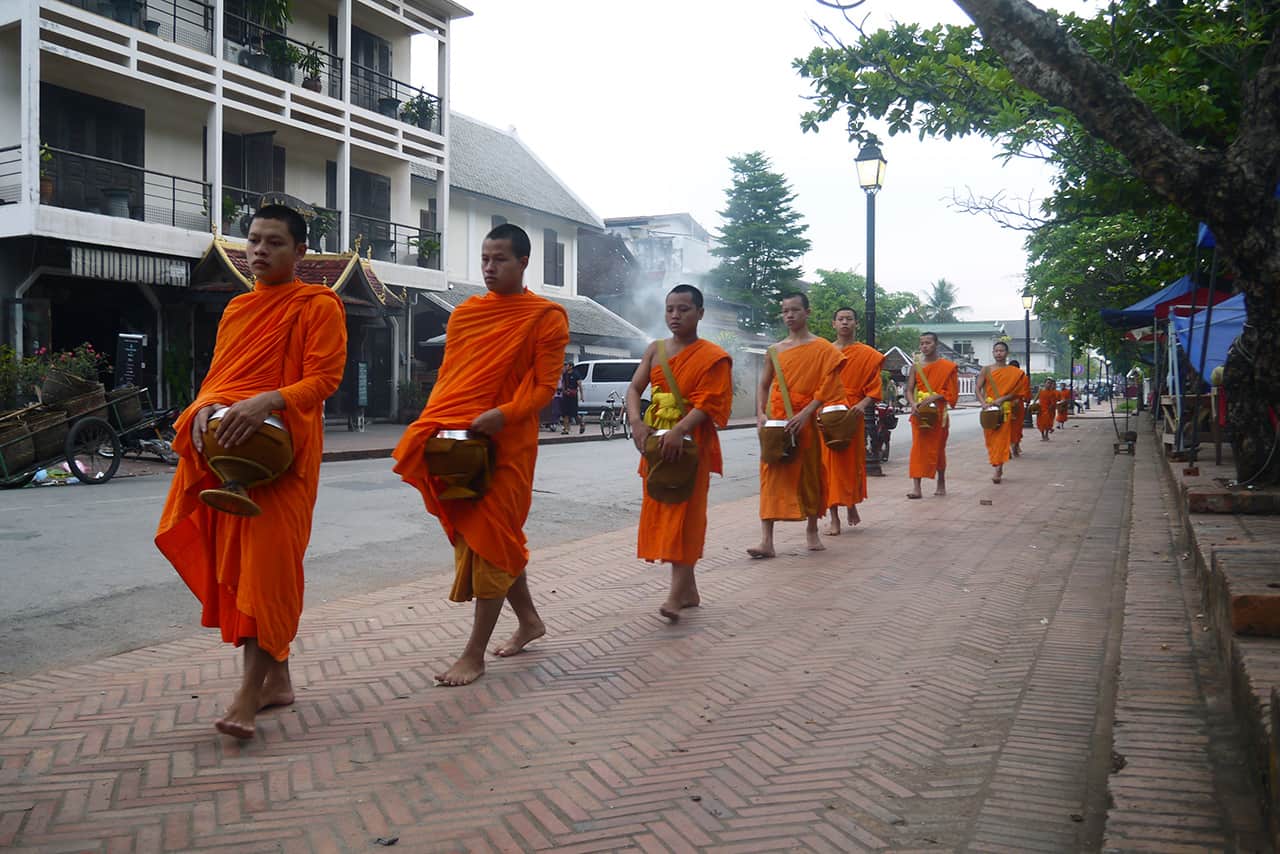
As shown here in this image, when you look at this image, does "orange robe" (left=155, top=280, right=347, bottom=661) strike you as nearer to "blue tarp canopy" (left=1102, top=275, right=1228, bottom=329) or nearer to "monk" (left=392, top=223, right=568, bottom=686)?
"monk" (left=392, top=223, right=568, bottom=686)

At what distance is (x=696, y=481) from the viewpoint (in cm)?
548

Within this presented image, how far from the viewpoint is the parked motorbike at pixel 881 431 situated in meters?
15.2

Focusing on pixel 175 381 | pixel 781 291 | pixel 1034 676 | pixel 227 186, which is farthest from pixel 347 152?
pixel 781 291

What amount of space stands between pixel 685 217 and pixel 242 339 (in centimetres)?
5319

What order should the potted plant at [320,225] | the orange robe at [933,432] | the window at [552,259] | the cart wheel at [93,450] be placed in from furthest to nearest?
the window at [552,259] → the potted plant at [320,225] → the cart wheel at [93,450] → the orange robe at [933,432]

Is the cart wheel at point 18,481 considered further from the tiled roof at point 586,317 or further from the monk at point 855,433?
the tiled roof at point 586,317

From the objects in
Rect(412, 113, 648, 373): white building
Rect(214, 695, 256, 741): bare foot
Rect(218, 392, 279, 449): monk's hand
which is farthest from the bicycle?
Rect(218, 392, 279, 449): monk's hand

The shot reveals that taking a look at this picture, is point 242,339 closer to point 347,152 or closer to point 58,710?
point 58,710

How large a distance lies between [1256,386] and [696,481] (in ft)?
10.8

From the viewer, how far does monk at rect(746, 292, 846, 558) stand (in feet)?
23.8

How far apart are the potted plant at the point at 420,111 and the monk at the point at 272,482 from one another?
74.5ft

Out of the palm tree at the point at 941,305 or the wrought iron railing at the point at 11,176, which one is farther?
the palm tree at the point at 941,305

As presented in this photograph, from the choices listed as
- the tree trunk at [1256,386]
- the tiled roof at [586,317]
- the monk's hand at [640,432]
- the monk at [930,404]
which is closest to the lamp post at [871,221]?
the monk at [930,404]

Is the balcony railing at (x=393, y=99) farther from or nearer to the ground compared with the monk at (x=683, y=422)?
farther from the ground
